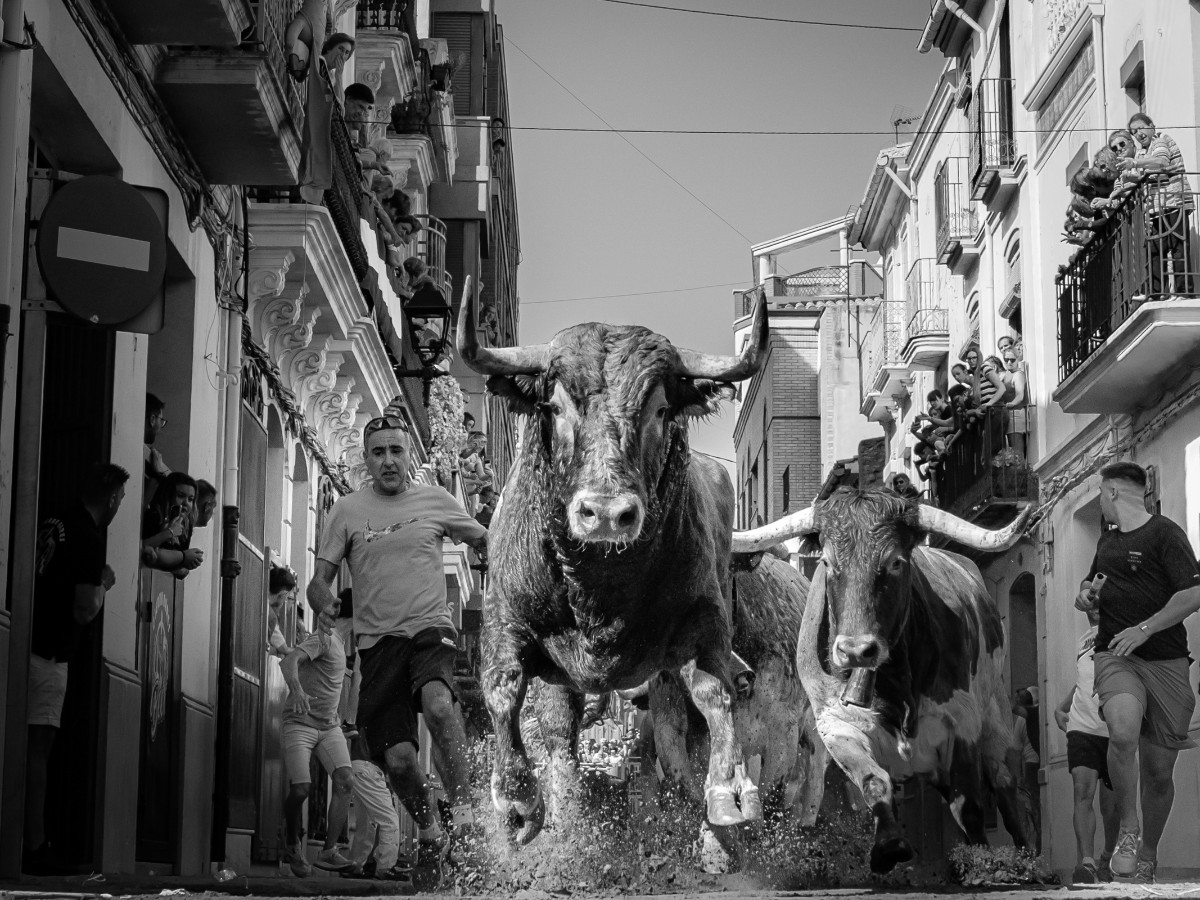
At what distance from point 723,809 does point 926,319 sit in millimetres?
30894

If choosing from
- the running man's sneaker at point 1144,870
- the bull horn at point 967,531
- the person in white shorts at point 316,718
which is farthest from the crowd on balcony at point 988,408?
the running man's sneaker at point 1144,870

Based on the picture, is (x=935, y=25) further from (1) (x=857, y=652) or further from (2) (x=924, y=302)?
(1) (x=857, y=652)

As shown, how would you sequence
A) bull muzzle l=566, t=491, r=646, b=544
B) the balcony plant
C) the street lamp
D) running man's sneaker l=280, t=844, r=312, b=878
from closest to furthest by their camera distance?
bull muzzle l=566, t=491, r=646, b=544
running man's sneaker l=280, t=844, r=312, b=878
the street lamp
the balcony plant

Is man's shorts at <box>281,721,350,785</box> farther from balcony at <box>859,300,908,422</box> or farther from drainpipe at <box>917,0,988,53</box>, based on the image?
balcony at <box>859,300,908,422</box>

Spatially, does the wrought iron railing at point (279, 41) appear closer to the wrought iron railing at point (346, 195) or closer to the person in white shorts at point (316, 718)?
the wrought iron railing at point (346, 195)

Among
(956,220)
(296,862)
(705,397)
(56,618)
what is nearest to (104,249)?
(56,618)

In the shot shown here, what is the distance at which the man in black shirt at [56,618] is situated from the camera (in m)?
8.45

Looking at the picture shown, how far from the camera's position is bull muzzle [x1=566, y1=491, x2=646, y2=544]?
6.61 m

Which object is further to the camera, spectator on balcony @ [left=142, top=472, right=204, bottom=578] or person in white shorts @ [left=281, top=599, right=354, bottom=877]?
person in white shorts @ [left=281, top=599, right=354, bottom=877]

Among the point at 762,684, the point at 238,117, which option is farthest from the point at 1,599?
the point at 238,117

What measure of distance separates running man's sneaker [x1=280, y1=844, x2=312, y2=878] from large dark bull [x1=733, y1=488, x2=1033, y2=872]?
4.35 metres

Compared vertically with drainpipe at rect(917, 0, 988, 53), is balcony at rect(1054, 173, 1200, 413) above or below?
below

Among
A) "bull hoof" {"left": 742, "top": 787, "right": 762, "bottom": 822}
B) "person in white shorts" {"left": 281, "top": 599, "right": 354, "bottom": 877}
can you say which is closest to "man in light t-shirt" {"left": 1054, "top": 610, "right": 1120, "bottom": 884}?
"person in white shorts" {"left": 281, "top": 599, "right": 354, "bottom": 877}

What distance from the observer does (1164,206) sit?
1770cm
